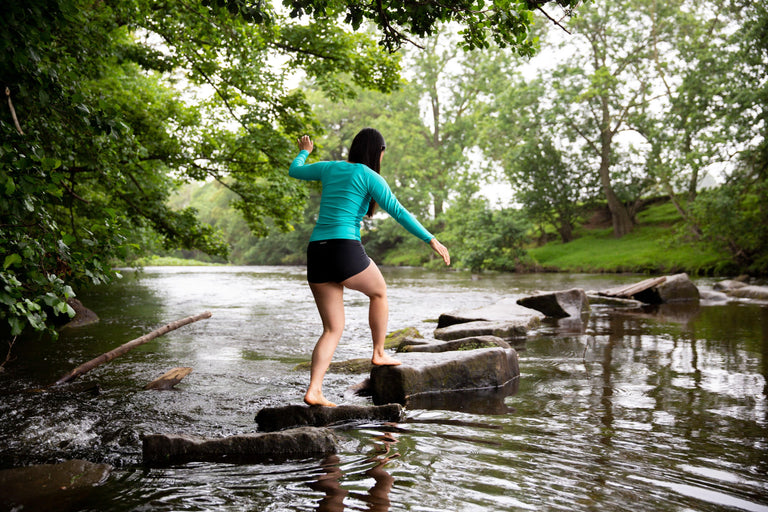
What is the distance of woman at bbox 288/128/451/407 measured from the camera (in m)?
4.70

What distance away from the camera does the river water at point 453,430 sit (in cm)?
313

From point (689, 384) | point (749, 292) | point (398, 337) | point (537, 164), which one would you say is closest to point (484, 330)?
point (398, 337)

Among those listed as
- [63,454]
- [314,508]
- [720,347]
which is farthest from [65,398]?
[720,347]

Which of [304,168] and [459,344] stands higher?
[304,168]

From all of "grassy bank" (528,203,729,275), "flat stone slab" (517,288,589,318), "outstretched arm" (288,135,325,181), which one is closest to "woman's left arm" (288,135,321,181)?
"outstretched arm" (288,135,325,181)

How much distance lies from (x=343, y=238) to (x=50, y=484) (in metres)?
2.60

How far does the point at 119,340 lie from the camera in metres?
9.62

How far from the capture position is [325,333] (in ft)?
15.9

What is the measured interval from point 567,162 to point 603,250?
322 inches

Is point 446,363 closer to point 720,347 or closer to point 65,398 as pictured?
point 65,398

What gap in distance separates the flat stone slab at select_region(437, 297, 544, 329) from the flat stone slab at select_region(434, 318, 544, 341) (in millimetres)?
124

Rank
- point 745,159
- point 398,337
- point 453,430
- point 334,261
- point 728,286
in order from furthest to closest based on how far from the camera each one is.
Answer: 1. point 745,159
2. point 728,286
3. point 398,337
4. point 334,261
5. point 453,430

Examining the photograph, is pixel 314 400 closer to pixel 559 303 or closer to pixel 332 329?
pixel 332 329

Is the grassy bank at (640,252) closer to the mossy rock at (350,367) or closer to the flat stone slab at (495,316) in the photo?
the flat stone slab at (495,316)
